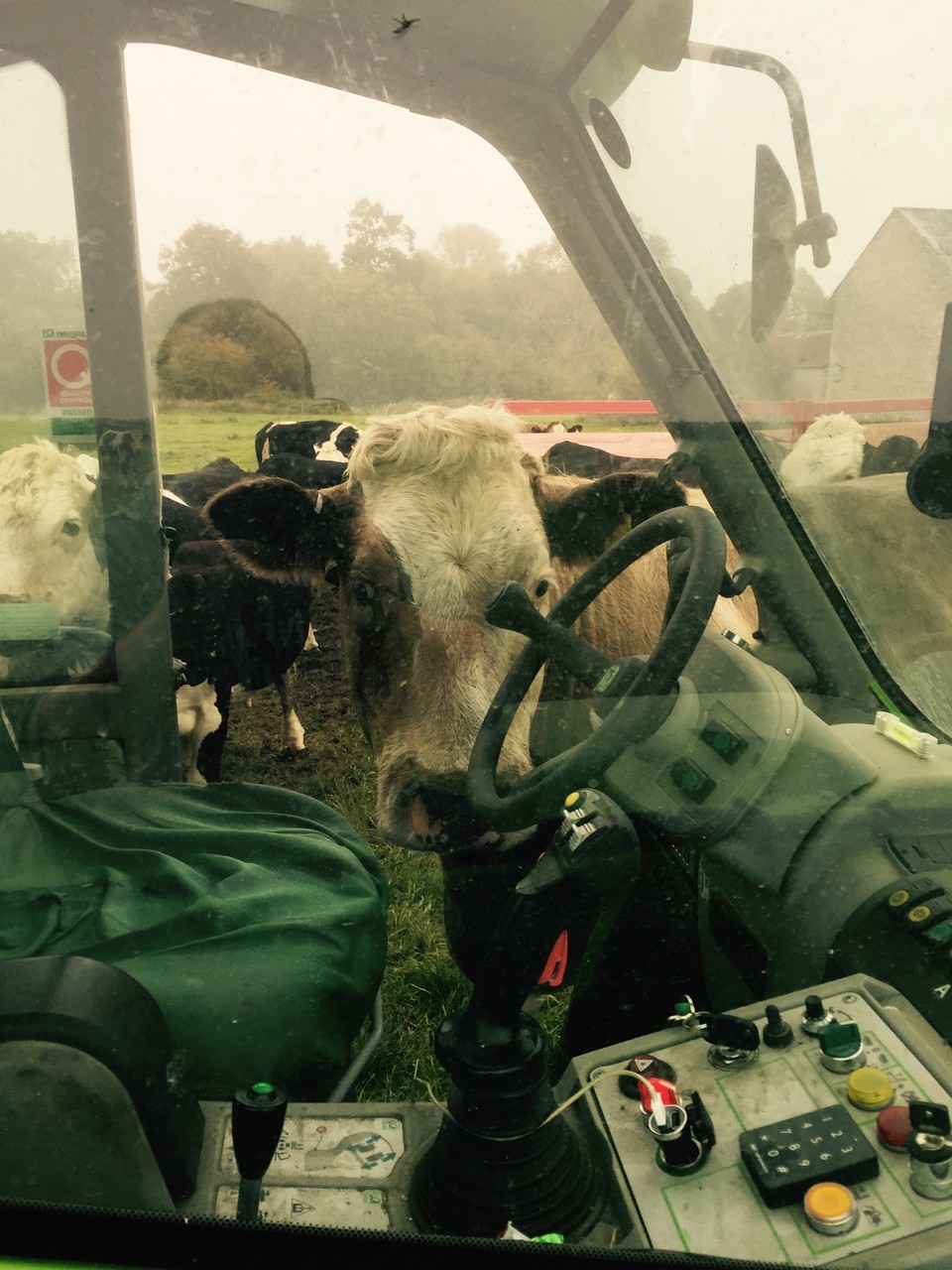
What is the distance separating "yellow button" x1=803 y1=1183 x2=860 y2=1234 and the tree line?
39.7 inches

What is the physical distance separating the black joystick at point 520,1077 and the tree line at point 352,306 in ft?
2.01

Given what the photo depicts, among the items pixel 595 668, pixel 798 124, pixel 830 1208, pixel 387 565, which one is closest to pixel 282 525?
pixel 387 565

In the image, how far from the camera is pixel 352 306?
1.30m

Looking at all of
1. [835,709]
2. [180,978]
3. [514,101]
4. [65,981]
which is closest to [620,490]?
[835,709]

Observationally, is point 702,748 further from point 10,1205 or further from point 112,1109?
point 10,1205

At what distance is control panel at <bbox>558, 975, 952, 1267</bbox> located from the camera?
3.30 ft

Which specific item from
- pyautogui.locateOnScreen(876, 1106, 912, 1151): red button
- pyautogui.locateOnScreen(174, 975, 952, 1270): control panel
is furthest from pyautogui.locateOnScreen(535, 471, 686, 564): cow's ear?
pyautogui.locateOnScreen(876, 1106, 912, 1151): red button

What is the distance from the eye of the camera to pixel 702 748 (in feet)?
4.79

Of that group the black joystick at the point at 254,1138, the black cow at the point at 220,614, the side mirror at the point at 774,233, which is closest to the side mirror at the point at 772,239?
the side mirror at the point at 774,233

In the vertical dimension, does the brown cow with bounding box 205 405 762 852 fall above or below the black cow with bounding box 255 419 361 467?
below

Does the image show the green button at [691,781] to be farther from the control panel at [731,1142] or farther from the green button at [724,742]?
the control panel at [731,1142]

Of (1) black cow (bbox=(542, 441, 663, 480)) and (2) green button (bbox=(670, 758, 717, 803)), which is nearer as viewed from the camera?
(2) green button (bbox=(670, 758, 717, 803))

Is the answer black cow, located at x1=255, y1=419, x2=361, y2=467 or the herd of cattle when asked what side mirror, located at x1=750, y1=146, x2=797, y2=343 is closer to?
the herd of cattle

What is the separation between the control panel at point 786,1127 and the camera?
1.01 meters
